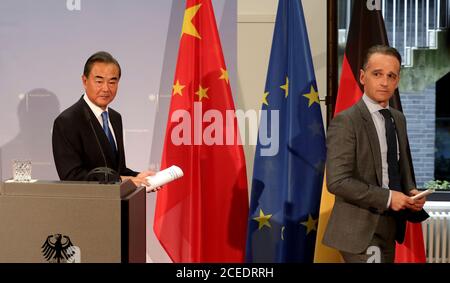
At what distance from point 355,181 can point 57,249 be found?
126 centimetres

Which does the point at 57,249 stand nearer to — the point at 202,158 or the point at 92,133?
the point at 92,133

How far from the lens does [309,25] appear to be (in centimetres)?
406

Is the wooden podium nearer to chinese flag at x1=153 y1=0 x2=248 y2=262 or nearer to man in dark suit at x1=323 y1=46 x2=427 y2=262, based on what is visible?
man in dark suit at x1=323 y1=46 x2=427 y2=262

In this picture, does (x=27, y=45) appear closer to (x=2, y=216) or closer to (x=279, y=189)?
(x=279, y=189)

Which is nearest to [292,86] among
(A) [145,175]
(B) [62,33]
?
(A) [145,175]

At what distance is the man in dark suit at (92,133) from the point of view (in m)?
3.04

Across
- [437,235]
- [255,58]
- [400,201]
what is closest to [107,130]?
[255,58]

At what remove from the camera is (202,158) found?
3.82 metres

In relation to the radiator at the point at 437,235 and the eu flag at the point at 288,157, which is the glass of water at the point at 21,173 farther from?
the radiator at the point at 437,235

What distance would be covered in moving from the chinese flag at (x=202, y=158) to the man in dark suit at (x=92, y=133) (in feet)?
1.70

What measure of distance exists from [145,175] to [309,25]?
1.69 m

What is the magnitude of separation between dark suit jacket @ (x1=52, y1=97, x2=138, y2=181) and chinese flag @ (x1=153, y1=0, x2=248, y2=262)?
0.69m

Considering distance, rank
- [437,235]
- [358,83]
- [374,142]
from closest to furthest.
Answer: [374,142] < [358,83] < [437,235]

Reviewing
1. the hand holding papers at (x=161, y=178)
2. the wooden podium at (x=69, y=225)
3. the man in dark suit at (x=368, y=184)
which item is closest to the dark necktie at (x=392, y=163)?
the man in dark suit at (x=368, y=184)
